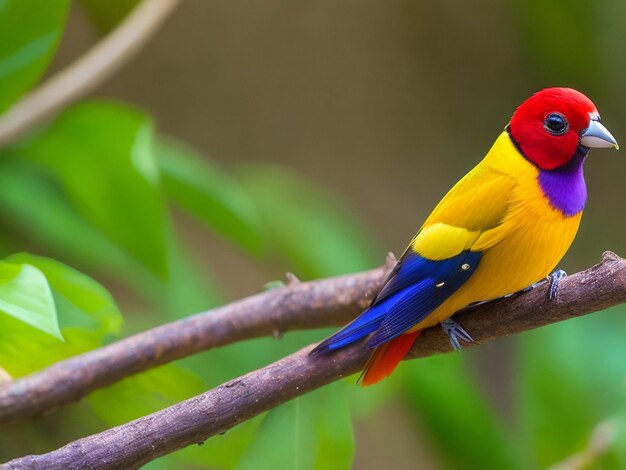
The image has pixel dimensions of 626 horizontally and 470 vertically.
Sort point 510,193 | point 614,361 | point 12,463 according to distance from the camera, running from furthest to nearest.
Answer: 1. point 614,361
2. point 510,193
3. point 12,463

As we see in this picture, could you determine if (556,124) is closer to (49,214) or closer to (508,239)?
(508,239)

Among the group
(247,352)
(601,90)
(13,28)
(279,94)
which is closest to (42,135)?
(13,28)

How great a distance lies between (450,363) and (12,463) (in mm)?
1020

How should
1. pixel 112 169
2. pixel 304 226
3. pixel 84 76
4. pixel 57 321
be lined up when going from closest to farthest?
pixel 57 321, pixel 112 169, pixel 84 76, pixel 304 226

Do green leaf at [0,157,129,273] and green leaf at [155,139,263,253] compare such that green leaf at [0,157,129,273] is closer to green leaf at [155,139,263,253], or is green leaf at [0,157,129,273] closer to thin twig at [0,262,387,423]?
green leaf at [155,139,263,253]

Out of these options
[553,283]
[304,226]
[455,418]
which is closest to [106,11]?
[304,226]

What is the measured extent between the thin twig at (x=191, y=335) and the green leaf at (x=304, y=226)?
0.59 meters

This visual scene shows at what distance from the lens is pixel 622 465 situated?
4.44 feet

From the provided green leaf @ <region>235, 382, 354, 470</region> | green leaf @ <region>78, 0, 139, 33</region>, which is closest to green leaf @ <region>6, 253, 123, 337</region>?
green leaf @ <region>235, 382, 354, 470</region>

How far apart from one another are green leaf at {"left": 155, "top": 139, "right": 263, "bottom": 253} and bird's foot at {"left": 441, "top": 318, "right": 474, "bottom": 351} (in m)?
0.76

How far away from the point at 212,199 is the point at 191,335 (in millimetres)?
523

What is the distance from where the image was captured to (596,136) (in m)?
0.89

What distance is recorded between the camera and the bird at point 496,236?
2.82ft

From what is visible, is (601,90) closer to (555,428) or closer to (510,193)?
(555,428)
